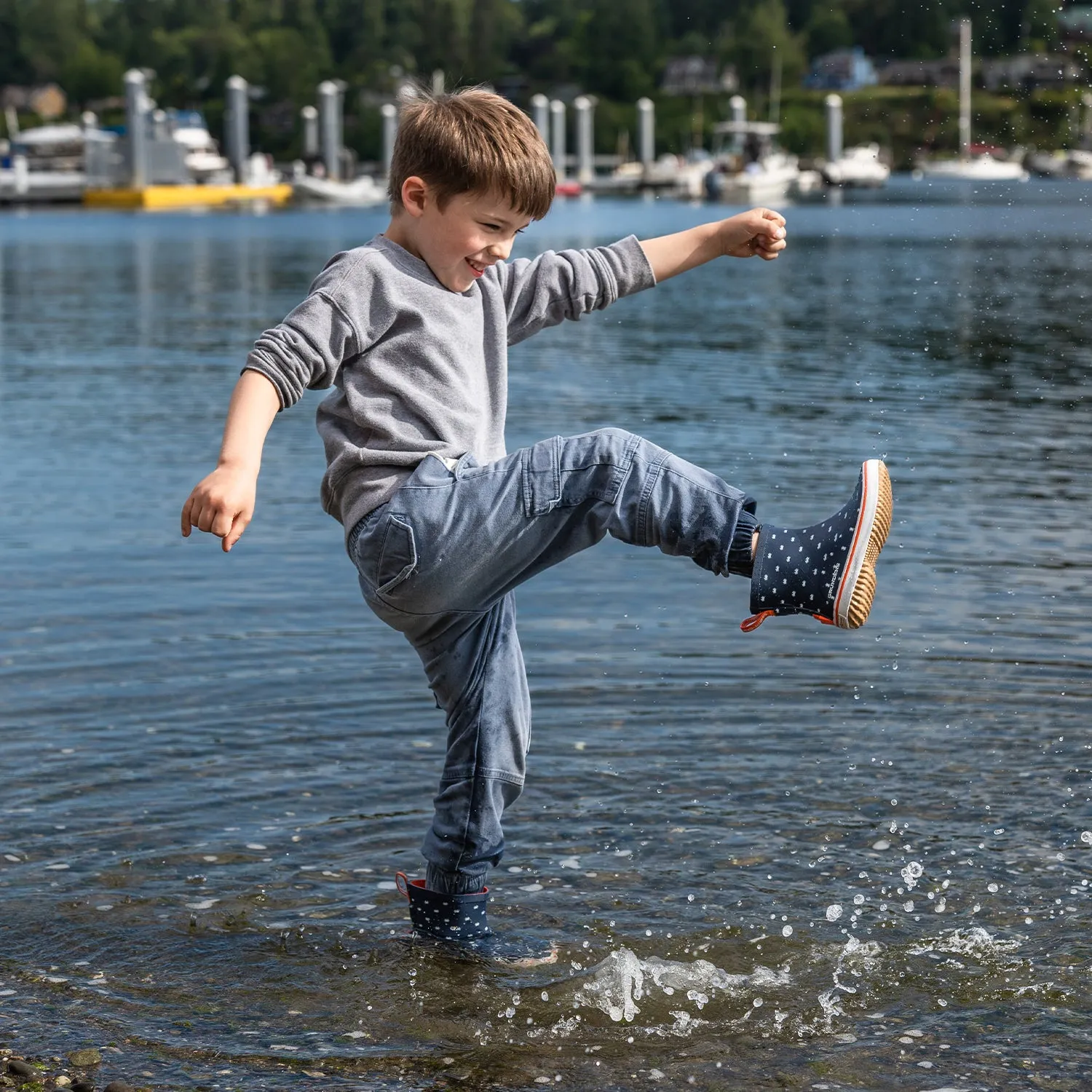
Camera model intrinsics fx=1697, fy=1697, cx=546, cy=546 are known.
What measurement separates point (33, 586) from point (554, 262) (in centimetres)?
506

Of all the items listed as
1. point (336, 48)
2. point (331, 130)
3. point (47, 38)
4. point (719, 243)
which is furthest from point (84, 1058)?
point (336, 48)

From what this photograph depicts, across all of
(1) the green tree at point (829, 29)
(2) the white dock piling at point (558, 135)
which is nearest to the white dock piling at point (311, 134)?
(2) the white dock piling at point (558, 135)

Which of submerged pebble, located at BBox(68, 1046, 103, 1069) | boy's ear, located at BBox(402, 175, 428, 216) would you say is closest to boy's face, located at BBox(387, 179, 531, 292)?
boy's ear, located at BBox(402, 175, 428, 216)

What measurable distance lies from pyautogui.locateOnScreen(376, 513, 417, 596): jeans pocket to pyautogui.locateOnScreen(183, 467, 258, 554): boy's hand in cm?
41

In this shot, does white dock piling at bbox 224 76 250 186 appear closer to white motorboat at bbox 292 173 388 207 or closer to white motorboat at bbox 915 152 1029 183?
white motorboat at bbox 292 173 388 207

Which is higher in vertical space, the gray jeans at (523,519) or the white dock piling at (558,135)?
the white dock piling at (558,135)

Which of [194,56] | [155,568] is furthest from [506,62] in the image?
[155,568]

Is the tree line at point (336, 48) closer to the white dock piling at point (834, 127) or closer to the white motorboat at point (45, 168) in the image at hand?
the white motorboat at point (45, 168)

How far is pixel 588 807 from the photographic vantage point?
17.6ft

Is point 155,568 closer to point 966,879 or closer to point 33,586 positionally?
point 33,586

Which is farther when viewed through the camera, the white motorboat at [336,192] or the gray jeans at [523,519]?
the white motorboat at [336,192]

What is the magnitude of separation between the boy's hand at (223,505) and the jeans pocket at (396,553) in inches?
16.3

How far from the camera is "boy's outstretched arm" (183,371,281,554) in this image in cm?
322

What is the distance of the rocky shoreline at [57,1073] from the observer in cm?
352
